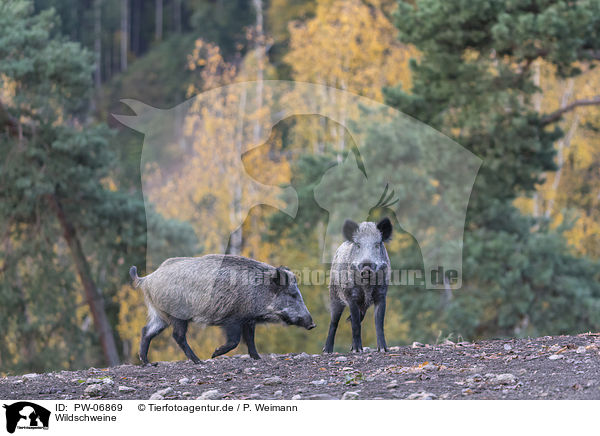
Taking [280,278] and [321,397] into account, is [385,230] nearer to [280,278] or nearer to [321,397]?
[280,278]

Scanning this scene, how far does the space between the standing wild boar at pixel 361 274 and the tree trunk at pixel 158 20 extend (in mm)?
49078

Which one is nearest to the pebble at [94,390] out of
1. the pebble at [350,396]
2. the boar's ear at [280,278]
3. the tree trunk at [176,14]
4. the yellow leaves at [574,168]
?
the pebble at [350,396]

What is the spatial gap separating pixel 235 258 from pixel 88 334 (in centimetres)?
1251

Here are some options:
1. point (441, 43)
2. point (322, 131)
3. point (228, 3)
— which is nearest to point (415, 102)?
point (441, 43)

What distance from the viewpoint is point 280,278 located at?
7914 mm

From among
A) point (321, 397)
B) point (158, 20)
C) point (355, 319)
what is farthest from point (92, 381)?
point (158, 20)

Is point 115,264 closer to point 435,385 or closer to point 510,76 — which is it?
point 510,76

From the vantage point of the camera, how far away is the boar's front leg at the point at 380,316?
25.2ft

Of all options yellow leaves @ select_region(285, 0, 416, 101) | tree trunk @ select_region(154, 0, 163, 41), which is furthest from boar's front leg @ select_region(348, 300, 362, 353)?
tree trunk @ select_region(154, 0, 163, 41)

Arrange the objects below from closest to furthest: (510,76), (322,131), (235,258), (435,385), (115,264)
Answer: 1. (435,385)
2. (235,258)
3. (510,76)
4. (115,264)
5. (322,131)

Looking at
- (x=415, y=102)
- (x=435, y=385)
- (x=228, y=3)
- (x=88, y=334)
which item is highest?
(x=228, y=3)

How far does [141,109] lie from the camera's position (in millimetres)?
8609

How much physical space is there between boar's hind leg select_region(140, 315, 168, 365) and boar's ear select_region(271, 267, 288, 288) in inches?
48.5

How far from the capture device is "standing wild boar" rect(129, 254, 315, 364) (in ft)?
25.9
